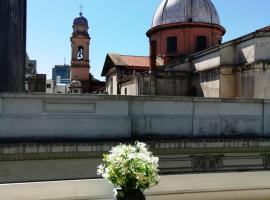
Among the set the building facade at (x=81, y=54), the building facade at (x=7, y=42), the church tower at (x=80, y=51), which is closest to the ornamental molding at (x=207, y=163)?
the building facade at (x=7, y=42)

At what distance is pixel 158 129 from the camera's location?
9.74 metres

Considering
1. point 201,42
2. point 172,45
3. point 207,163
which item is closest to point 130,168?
point 207,163

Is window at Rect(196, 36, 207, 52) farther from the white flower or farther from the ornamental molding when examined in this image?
the white flower

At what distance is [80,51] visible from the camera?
55.4 metres

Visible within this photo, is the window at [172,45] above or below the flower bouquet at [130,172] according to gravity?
above

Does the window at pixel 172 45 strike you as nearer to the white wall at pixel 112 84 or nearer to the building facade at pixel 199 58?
the building facade at pixel 199 58

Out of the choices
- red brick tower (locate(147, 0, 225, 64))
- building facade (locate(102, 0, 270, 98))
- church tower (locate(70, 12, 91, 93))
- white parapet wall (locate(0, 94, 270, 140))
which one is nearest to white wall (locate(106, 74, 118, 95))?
building facade (locate(102, 0, 270, 98))

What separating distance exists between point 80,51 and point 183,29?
23.3 m

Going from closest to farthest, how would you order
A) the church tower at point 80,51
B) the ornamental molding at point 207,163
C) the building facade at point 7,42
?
the ornamental molding at point 207,163, the building facade at point 7,42, the church tower at point 80,51

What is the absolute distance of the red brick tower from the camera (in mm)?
34875

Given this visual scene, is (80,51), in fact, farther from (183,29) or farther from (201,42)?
(201,42)

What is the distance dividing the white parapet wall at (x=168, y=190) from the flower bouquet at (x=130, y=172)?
753 mm

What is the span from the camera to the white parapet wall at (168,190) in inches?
163

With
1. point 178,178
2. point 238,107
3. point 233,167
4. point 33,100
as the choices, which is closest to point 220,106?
point 238,107
